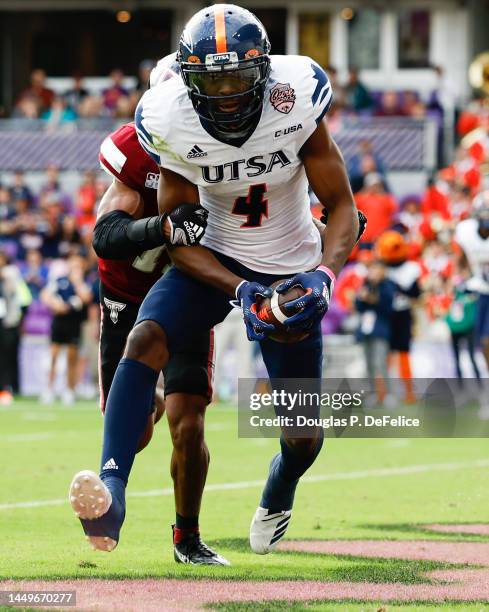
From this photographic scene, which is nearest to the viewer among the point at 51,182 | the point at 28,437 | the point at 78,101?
the point at 28,437

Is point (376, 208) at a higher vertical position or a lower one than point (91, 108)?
lower

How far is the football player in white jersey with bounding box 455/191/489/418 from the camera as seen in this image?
1199 centimetres

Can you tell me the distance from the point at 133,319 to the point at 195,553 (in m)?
1.27

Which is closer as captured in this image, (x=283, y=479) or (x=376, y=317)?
(x=283, y=479)

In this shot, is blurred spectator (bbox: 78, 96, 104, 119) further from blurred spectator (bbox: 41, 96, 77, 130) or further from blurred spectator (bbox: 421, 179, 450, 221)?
blurred spectator (bbox: 421, 179, 450, 221)

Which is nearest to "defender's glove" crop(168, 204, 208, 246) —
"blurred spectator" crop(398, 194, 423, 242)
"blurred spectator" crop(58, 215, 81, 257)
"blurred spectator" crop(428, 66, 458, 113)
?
"blurred spectator" crop(398, 194, 423, 242)

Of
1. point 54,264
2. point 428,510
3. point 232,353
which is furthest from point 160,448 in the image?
point 54,264

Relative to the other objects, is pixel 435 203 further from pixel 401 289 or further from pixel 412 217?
pixel 401 289

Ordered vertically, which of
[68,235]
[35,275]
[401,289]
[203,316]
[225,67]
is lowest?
[401,289]

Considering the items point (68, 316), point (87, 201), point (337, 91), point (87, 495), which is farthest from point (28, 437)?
point (337, 91)

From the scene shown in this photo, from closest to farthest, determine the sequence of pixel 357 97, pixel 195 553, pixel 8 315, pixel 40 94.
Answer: pixel 195 553, pixel 8 315, pixel 357 97, pixel 40 94

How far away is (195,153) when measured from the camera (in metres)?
4.89

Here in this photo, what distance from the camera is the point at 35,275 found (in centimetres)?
1772

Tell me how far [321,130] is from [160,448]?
587 cm
